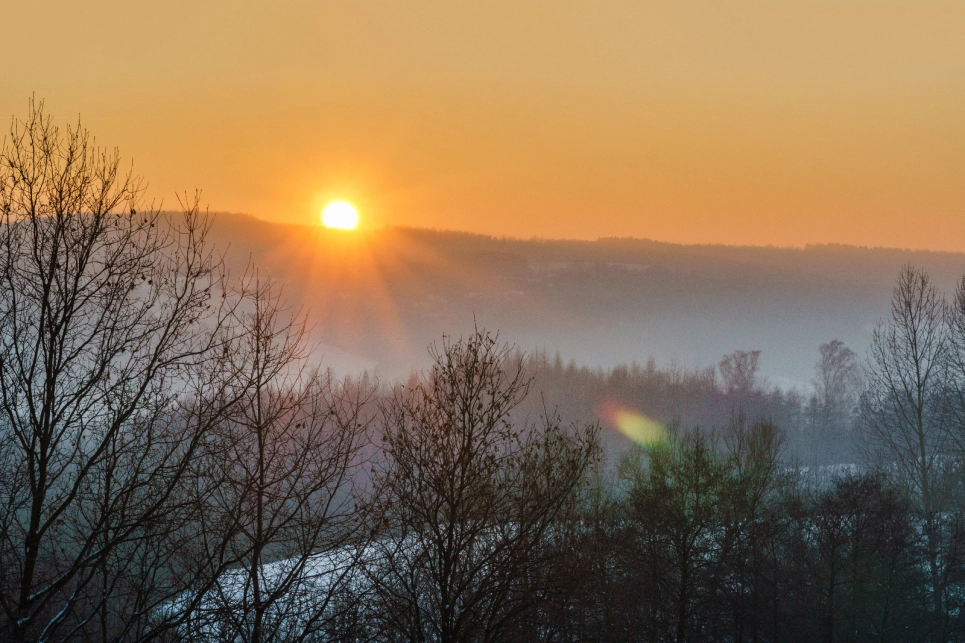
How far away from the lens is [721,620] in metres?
26.0

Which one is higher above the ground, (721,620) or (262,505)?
(262,505)

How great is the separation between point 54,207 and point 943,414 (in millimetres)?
33842

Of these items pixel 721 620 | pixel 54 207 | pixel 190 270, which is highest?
pixel 54 207

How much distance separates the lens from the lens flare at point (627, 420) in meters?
89.2

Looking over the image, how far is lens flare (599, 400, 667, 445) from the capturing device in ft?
293

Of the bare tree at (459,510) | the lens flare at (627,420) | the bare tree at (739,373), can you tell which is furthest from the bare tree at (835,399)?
the bare tree at (459,510)

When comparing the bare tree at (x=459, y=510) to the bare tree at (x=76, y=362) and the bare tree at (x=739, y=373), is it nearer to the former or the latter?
the bare tree at (x=76, y=362)

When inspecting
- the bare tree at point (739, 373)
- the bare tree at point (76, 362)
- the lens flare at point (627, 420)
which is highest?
the bare tree at point (76, 362)

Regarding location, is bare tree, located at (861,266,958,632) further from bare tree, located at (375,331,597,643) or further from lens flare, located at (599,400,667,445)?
lens flare, located at (599,400,667,445)

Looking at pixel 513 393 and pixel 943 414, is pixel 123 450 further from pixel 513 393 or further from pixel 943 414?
pixel 943 414

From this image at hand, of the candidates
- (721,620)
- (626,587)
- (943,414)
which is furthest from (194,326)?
(943,414)

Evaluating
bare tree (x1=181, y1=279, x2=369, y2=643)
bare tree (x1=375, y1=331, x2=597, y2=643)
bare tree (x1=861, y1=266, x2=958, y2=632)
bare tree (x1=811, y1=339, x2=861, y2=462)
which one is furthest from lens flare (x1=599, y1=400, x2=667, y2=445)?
bare tree (x1=181, y1=279, x2=369, y2=643)

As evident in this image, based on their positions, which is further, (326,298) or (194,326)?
(326,298)

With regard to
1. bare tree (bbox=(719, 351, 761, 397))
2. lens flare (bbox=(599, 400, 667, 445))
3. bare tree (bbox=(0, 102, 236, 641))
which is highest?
bare tree (bbox=(0, 102, 236, 641))
